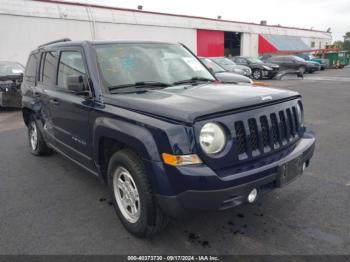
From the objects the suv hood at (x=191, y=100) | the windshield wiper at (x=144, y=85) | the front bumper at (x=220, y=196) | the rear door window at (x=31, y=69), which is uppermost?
the rear door window at (x=31, y=69)

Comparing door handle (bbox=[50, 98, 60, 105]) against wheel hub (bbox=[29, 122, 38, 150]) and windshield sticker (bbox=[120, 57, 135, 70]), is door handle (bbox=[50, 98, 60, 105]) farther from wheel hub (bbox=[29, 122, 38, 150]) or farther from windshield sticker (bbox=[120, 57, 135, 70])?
wheel hub (bbox=[29, 122, 38, 150])

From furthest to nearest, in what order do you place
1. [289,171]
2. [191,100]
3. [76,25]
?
[76,25]
[289,171]
[191,100]

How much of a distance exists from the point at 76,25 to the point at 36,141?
18908 millimetres

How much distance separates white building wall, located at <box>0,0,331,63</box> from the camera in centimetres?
1956

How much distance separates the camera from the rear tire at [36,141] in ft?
17.8

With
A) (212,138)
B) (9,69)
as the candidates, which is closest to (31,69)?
(212,138)

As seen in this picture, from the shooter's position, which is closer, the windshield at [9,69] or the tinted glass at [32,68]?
the tinted glass at [32,68]

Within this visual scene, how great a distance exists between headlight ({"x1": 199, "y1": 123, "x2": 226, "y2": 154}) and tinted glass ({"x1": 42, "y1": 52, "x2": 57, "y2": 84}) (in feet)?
8.73

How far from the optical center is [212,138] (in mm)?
2551

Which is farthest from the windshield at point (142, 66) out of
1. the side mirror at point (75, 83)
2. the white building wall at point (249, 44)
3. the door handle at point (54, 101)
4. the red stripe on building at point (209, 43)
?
the white building wall at point (249, 44)

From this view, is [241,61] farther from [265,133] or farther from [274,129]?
[265,133]

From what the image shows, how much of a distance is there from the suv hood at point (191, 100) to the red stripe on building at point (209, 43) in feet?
94.9

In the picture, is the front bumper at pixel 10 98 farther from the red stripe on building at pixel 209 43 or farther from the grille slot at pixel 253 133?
the red stripe on building at pixel 209 43

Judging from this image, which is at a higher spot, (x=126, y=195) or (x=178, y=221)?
(x=126, y=195)
